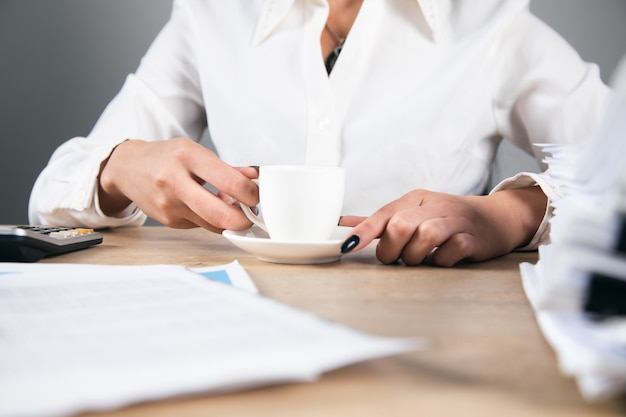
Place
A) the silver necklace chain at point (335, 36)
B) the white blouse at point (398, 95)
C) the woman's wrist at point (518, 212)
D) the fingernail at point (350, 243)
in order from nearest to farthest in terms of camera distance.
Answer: the fingernail at point (350, 243)
the woman's wrist at point (518, 212)
the white blouse at point (398, 95)
the silver necklace chain at point (335, 36)

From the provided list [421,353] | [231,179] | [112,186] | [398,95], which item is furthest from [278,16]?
[421,353]

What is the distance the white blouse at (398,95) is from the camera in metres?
1.04

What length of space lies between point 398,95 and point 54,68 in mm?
1299

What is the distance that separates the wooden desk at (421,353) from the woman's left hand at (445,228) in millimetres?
20

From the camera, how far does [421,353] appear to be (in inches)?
11.8

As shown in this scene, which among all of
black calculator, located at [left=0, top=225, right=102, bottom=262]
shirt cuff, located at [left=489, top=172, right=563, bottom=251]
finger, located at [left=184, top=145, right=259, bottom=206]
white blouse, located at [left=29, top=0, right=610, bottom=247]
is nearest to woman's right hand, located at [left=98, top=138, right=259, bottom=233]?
finger, located at [left=184, top=145, right=259, bottom=206]

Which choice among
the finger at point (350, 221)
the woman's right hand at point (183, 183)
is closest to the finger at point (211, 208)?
the woman's right hand at point (183, 183)

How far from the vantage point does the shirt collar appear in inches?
Answer: 41.7

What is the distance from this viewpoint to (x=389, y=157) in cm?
105

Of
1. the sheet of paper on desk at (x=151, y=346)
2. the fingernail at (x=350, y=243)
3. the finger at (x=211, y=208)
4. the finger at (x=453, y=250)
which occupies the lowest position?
the finger at (x=453, y=250)

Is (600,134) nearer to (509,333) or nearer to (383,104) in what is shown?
(509,333)

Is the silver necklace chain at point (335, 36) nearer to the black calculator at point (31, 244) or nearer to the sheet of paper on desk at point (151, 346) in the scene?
the black calculator at point (31, 244)

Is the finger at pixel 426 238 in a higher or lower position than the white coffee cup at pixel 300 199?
lower

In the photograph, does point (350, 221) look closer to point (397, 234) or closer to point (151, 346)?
point (397, 234)
